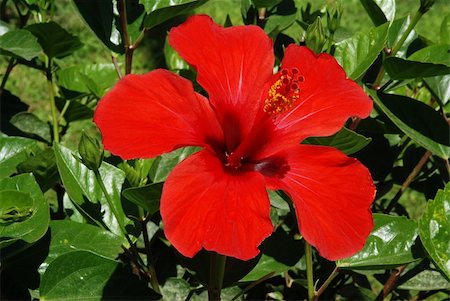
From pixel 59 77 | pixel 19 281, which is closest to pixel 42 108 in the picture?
pixel 59 77

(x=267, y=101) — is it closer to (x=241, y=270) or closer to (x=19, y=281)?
(x=241, y=270)

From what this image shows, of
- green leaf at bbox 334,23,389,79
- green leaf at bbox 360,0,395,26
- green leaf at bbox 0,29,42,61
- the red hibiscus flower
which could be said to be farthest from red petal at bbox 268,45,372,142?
green leaf at bbox 0,29,42,61

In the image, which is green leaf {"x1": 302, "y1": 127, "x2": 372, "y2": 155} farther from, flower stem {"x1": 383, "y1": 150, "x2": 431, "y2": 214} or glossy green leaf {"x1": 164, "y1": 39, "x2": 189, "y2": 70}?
glossy green leaf {"x1": 164, "y1": 39, "x2": 189, "y2": 70}

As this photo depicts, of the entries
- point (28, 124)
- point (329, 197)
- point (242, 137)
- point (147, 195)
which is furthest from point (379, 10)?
point (28, 124)

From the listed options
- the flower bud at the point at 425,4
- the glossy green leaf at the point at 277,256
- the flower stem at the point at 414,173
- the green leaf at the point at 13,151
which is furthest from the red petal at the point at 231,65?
the flower stem at the point at 414,173

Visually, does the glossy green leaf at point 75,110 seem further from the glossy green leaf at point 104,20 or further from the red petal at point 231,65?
the red petal at point 231,65

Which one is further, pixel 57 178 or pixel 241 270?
pixel 57 178
